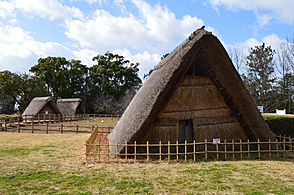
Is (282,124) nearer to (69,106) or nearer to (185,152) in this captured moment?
(185,152)

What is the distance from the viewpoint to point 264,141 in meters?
11.8

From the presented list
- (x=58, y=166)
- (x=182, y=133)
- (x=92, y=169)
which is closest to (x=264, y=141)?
(x=182, y=133)

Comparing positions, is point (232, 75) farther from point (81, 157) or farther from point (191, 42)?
point (81, 157)

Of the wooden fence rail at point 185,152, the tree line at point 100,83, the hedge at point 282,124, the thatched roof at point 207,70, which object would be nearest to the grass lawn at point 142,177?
the wooden fence rail at point 185,152

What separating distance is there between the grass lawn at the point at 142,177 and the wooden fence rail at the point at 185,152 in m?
0.68

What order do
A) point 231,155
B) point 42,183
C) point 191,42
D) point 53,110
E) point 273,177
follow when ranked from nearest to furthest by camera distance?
point 42,183
point 273,177
point 191,42
point 231,155
point 53,110

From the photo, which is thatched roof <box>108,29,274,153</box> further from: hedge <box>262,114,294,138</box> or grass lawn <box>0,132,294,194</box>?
hedge <box>262,114,294,138</box>

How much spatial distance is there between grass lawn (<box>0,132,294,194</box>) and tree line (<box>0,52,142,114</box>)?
39.2m

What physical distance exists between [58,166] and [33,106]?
102 feet

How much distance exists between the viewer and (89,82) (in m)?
52.4

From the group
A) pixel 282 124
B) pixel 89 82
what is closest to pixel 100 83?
pixel 89 82

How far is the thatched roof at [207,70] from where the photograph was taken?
10820 millimetres

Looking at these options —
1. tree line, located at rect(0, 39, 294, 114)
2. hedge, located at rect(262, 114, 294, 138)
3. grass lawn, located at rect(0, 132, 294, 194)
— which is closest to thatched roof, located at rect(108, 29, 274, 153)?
grass lawn, located at rect(0, 132, 294, 194)

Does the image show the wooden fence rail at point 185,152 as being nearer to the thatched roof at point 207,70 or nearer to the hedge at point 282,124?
the thatched roof at point 207,70
